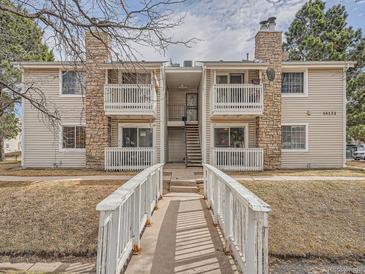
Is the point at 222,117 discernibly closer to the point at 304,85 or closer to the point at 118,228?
the point at 304,85

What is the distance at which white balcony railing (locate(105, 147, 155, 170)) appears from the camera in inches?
540

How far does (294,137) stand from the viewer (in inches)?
593

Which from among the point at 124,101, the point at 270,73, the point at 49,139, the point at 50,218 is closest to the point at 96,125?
the point at 124,101

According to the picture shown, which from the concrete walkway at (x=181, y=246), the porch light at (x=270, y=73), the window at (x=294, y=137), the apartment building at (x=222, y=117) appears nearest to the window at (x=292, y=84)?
the apartment building at (x=222, y=117)

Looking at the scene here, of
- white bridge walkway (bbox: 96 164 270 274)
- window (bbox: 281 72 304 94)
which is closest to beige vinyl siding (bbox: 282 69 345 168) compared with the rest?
window (bbox: 281 72 304 94)

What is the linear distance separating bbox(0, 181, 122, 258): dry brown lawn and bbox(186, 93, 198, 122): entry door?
31.8 ft

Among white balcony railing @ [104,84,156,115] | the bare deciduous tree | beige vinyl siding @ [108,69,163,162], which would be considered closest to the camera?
the bare deciduous tree

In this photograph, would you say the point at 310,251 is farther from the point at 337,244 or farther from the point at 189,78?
the point at 189,78

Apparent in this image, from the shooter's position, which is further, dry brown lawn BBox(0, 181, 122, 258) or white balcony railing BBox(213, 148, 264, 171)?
white balcony railing BBox(213, 148, 264, 171)

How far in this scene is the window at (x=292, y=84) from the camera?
15.0 metres

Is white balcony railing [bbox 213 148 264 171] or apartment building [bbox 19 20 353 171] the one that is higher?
apartment building [bbox 19 20 353 171]

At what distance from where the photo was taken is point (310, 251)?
6566 mm

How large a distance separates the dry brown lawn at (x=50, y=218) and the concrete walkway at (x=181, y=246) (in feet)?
6.97

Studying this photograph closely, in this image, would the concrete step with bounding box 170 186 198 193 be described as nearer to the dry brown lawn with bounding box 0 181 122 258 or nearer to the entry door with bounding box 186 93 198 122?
the dry brown lawn with bounding box 0 181 122 258
